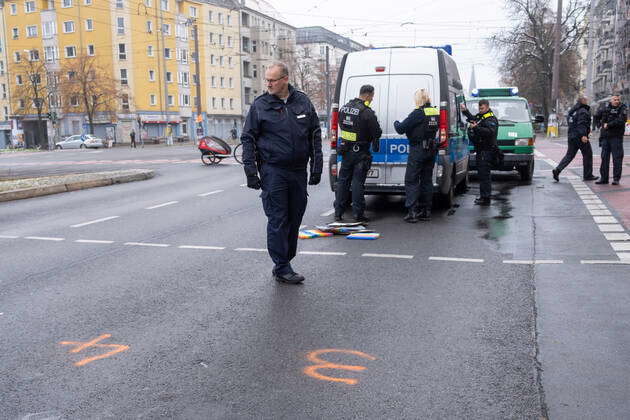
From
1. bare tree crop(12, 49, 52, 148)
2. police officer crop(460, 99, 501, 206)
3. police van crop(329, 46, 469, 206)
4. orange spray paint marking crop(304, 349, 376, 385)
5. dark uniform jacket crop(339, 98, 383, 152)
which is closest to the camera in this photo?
orange spray paint marking crop(304, 349, 376, 385)

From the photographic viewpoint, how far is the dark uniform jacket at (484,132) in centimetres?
1156

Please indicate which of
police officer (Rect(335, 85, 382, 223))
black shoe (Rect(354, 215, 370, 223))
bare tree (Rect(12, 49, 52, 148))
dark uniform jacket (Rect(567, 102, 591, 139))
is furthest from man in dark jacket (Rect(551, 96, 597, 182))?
bare tree (Rect(12, 49, 52, 148))

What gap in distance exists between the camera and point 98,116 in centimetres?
6856

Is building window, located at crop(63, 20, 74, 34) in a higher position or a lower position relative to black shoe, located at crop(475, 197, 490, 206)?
higher

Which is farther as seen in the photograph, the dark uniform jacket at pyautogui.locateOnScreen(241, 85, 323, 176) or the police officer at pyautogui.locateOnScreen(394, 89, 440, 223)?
the police officer at pyautogui.locateOnScreen(394, 89, 440, 223)

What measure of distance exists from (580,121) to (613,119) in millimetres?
823

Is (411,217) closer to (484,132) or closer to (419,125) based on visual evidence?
(419,125)

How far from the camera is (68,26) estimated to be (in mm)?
71375

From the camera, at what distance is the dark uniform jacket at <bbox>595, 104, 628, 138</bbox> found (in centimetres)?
1332

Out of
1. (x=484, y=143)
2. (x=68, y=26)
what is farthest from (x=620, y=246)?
(x=68, y=26)

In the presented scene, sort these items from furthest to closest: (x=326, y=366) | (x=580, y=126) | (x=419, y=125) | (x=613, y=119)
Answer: (x=580, y=126), (x=613, y=119), (x=419, y=125), (x=326, y=366)

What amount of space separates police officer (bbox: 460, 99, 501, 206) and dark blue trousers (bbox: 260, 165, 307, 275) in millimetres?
6174

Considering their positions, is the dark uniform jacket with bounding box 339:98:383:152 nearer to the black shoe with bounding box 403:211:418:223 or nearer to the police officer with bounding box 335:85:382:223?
the police officer with bounding box 335:85:382:223

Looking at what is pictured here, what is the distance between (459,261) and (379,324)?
8.07 feet
